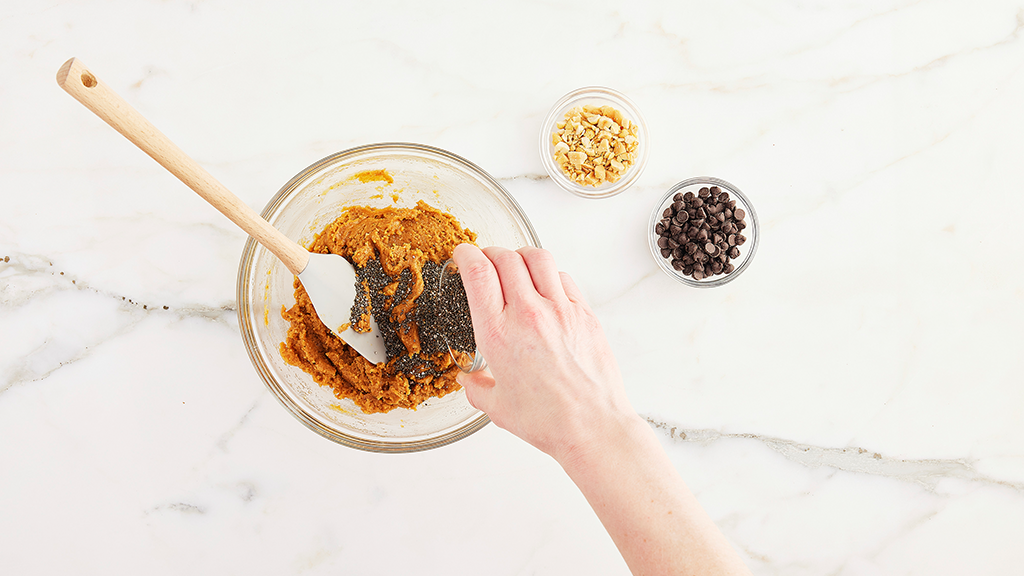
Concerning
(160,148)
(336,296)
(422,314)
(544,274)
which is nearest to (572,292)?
(544,274)

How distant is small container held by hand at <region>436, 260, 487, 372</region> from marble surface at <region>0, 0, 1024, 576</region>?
0.42 metres

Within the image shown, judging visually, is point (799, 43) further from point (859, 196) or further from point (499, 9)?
point (499, 9)

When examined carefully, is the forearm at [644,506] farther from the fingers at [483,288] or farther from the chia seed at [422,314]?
the chia seed at [422,314]

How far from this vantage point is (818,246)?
1.85 m

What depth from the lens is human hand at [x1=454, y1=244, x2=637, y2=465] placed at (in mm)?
1152

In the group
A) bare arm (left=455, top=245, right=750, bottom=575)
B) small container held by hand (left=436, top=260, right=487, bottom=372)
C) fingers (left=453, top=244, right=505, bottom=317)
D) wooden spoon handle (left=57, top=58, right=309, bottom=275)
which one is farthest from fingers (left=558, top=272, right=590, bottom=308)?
wooden spoon handle (left=57, top=58, right=309, bottom=275)

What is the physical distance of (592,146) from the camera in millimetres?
1719

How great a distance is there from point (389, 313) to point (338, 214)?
36cm

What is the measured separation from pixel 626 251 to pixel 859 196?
807mm

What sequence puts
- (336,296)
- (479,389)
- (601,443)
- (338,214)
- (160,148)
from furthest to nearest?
(338,214)
(336,296)
(479,389)
(601,443)
(160,148)

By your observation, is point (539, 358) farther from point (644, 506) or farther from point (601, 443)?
point (644, 506)

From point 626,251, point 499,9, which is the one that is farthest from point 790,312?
point 499,9

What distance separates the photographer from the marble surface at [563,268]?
1.71 metres

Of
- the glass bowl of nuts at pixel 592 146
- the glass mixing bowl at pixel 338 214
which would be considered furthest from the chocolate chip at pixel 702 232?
the glass mixing bowl at pixel 338 214
